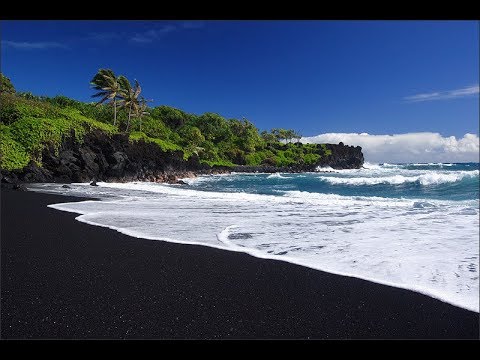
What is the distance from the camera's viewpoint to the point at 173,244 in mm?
5691

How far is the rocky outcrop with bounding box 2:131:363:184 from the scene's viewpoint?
2135 cm

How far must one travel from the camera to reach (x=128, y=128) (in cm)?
4216

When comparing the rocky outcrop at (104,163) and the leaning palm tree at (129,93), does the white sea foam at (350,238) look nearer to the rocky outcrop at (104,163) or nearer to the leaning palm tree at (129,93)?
the rocky outcrop at (104,163)

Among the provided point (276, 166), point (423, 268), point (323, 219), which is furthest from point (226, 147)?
point (423, 268)

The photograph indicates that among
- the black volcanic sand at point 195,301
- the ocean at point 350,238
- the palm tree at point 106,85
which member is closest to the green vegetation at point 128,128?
the palm tree at point 106,85

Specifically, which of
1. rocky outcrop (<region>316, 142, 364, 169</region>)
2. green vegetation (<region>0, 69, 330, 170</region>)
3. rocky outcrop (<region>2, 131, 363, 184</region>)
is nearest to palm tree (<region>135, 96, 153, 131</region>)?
green vegetation (<region>0, 69, 330, 170</region>)

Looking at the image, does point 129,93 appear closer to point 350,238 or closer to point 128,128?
point 128,128

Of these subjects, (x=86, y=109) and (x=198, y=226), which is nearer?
(x=198, y=226)

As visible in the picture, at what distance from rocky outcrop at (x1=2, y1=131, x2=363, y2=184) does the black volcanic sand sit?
17543 mm

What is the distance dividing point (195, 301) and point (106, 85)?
40.9 meters

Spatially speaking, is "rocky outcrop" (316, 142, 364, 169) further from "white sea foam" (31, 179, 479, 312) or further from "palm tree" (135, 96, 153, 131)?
"white sea foam" (31, 179, 479, 312)
